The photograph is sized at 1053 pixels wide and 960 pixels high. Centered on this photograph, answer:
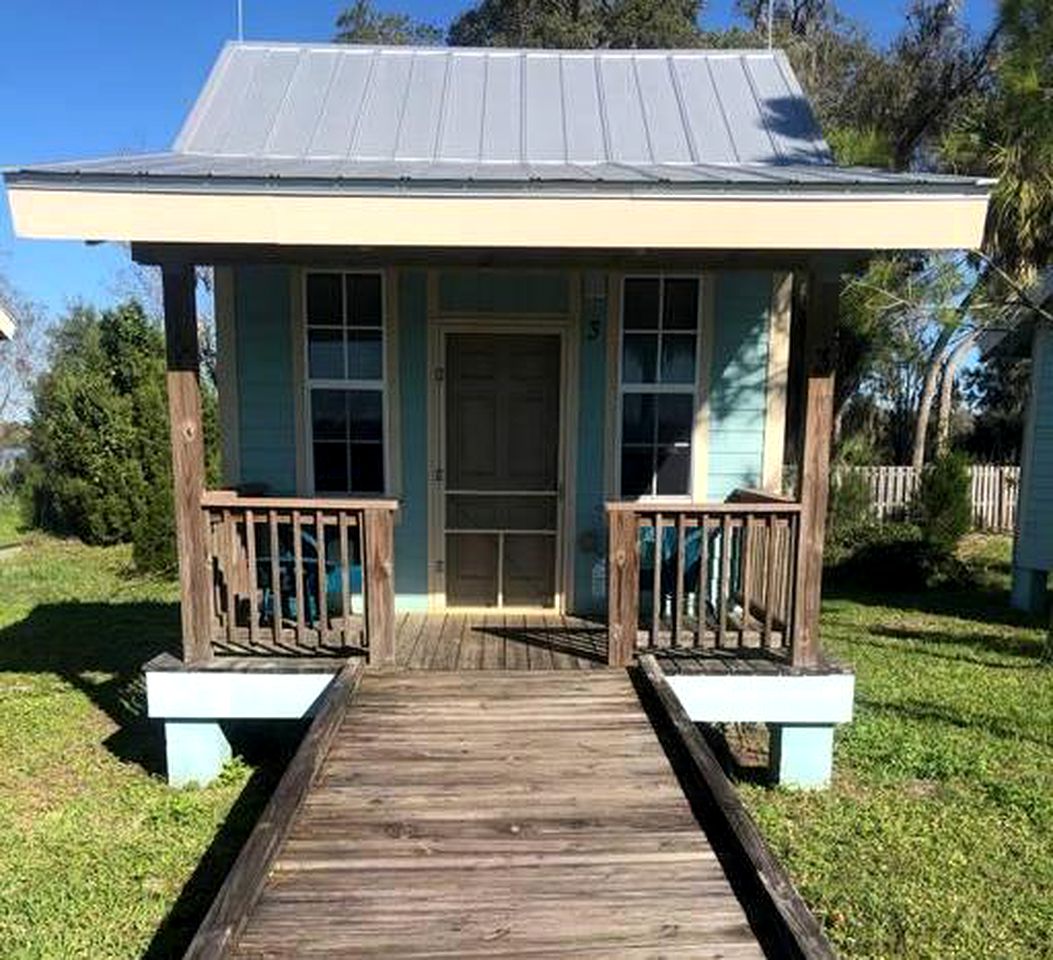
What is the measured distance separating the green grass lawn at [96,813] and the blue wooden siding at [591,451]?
2.54 meters

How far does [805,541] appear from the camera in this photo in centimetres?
470

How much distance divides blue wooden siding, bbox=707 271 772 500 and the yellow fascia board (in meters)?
2.01

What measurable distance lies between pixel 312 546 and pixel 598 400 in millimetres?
2202

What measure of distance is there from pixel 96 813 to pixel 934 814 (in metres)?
4.40

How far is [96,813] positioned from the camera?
15.1 ft

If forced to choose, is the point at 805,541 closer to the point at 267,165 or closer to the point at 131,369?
the point at 267,165

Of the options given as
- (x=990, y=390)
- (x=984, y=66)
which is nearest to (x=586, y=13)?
(x=984, y=66)

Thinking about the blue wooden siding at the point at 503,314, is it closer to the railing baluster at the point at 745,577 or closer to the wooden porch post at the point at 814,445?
the railing baluster at the point at 745,577

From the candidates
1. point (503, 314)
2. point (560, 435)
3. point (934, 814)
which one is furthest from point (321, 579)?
point (934, 814)

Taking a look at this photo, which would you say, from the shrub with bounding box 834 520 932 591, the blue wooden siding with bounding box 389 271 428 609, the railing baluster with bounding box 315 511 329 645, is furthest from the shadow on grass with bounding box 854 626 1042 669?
the railing baluster with bounding box 315 511 329 645

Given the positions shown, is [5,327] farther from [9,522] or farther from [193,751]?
[9,522]

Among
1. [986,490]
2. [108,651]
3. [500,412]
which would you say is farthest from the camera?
[986,490]

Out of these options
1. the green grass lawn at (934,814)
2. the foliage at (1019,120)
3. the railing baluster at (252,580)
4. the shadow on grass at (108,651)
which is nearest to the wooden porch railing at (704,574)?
the green grass lawn at (934,814)

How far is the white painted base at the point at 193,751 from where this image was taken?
16.0ft
